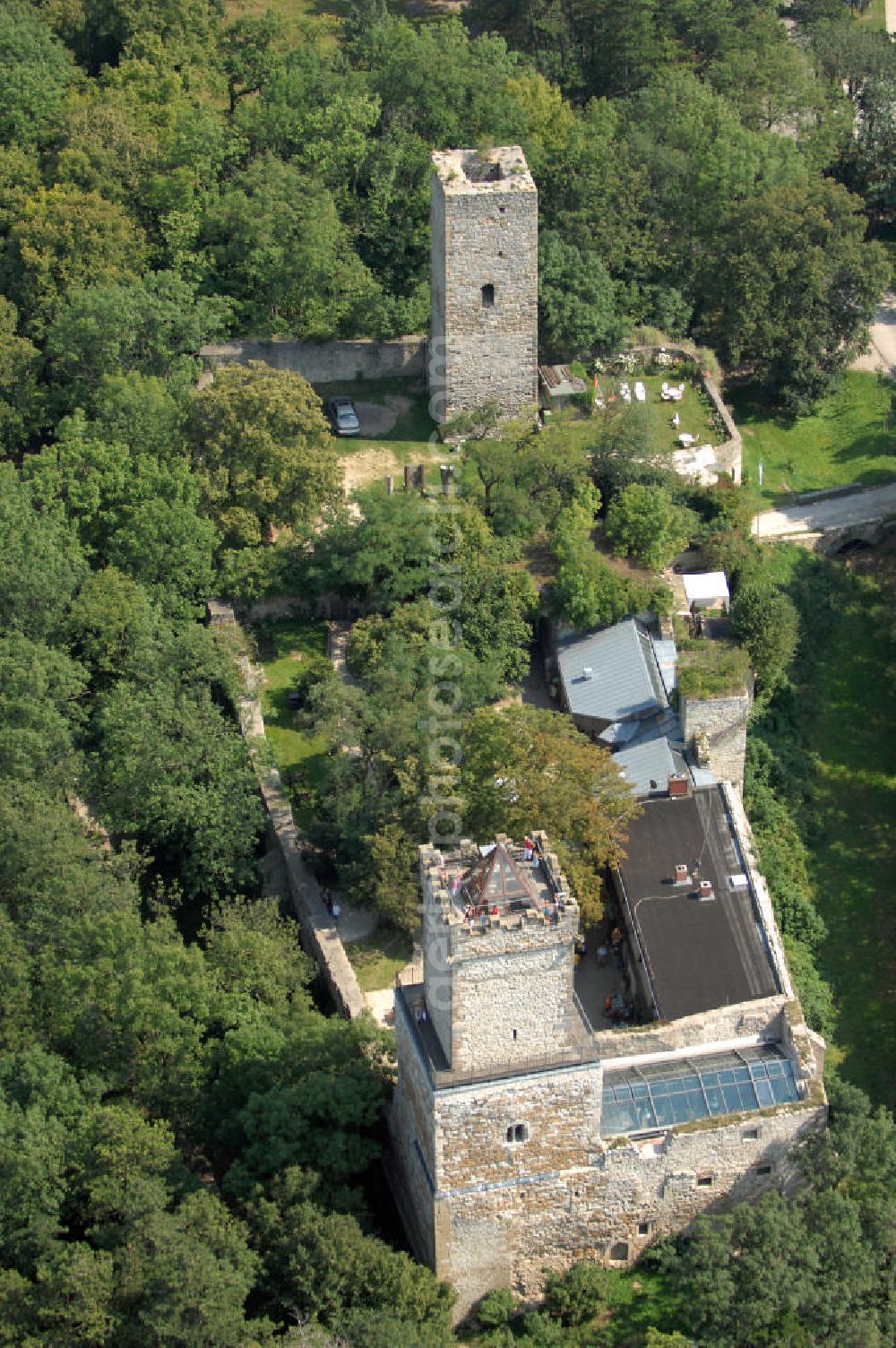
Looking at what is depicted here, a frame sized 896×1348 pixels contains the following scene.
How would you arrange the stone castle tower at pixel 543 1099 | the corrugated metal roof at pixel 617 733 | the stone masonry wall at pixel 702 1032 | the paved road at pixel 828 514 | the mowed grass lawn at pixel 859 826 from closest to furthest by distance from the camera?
the stone castle tower at pixel 543 1099 < the stone masonry wall at pixel 702 1032 < the mowed grass lawn at pixel 859 826 < the corrugated metal roof at pixel 617 733 < the paved road at pixel 828 514

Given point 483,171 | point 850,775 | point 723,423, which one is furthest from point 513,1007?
point 483,171

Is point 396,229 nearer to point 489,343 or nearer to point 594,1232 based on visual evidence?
point 489,343

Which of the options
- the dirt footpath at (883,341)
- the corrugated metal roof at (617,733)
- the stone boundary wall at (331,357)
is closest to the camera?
the corrugated metal roof at (617,733)

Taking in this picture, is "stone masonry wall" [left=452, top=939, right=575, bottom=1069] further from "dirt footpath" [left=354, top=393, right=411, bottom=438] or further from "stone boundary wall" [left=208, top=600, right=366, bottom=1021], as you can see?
"dirt footpath" [left=354, top=393, right=411, bottom=438]

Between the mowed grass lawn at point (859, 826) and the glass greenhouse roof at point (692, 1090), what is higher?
the glass greenhouse roof at point (692, 1090)

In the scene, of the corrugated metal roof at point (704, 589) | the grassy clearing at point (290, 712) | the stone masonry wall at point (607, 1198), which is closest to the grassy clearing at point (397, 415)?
the grassy clearing at point (290, 712)

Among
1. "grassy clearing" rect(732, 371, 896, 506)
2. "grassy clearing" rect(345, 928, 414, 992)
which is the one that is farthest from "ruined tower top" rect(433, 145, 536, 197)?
"grassy clearing" rect(345, 928, 414, 992)

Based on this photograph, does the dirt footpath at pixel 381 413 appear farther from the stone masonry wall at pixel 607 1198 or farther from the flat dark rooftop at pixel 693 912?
the stone masonry wall at pixel 607 1198

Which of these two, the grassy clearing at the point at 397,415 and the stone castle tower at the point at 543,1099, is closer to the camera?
the stone castle tower at the point at 543,1099
